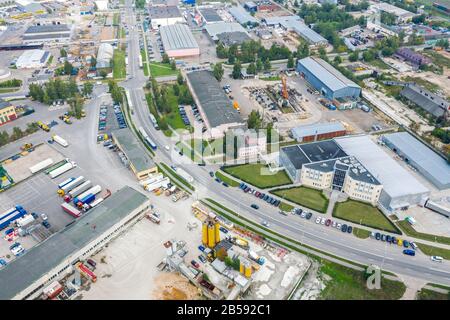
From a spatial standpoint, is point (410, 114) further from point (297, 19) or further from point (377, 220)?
point (297, 19)

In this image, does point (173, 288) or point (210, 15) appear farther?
point (210, 15)

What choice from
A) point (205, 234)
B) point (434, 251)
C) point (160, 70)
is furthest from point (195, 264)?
point (160, 70)

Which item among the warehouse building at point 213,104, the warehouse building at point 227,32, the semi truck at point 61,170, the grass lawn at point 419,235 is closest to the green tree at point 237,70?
the warehouse building at point 213,104

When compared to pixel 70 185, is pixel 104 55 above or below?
above

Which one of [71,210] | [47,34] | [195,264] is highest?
[47,34]

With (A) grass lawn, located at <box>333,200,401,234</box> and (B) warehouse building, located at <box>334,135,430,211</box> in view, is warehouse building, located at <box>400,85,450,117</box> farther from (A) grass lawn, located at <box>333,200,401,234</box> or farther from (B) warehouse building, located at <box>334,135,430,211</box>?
(A) grass lawn, located at <box>333,200,401,234</box>

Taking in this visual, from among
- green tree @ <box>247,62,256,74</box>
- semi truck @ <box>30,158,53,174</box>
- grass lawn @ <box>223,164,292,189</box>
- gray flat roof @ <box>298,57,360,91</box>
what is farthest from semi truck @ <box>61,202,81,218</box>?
gray flat roof @ <box>298,57,360,91</box>

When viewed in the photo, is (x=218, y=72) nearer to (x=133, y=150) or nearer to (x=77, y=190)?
(x=133, y=150)

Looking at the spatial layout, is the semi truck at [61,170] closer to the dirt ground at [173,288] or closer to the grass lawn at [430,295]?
the dirt ground at [173,288]

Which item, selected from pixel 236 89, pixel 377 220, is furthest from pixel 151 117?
pixel 377 220
